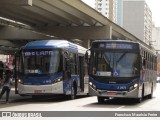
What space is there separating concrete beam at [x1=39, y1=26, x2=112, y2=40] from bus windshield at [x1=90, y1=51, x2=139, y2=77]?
28379 mm

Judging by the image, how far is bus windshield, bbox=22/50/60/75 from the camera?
914 inches

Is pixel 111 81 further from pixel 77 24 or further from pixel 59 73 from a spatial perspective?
pixel 77 24

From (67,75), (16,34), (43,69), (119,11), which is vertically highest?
(119,11)

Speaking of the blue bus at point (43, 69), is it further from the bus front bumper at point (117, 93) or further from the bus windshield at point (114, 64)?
the bus front bumper at point (117, 93)

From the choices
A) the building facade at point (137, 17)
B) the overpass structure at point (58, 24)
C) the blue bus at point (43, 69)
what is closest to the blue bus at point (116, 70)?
A: the blue bus at point (43, 69)

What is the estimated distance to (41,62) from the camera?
23.4 meters

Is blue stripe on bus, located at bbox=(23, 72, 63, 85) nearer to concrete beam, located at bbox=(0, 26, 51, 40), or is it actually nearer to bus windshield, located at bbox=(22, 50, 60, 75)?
bus windshield, located at bbox=(22, 50, 60, 75)

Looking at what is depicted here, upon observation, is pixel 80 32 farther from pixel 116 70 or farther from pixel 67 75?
pixel 116 70

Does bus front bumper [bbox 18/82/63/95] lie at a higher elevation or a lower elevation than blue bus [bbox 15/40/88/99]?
lower

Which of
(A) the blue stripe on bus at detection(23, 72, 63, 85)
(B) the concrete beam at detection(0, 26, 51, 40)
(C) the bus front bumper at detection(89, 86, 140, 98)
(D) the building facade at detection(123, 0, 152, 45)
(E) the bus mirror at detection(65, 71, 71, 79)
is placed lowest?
(C) the bus front bumper at detection(89, 86, 140, 98)

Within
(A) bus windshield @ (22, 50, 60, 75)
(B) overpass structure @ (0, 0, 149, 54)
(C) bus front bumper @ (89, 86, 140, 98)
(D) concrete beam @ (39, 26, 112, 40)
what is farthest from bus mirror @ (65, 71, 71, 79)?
(D) concrete beam @ (39, 26, 112, 40)

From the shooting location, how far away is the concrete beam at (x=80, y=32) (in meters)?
49.6

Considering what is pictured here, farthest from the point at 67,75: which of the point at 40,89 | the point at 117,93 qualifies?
the point at 117,93

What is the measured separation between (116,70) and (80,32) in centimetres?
3029
